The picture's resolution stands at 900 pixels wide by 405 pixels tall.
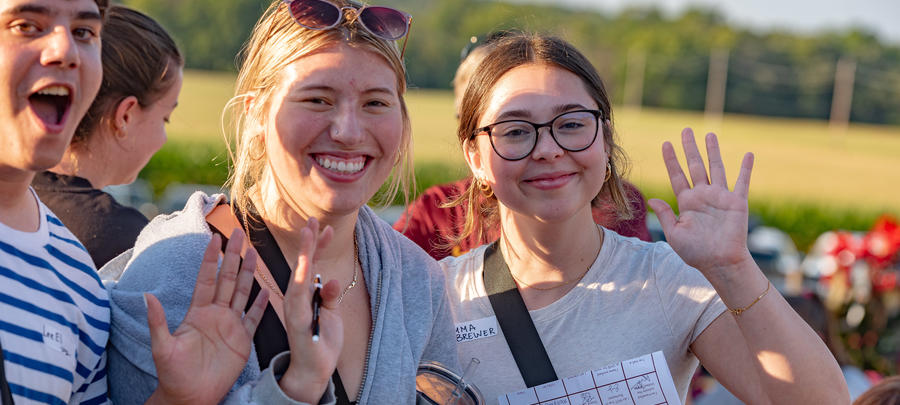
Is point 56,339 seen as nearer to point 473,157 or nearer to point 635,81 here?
point 473,157

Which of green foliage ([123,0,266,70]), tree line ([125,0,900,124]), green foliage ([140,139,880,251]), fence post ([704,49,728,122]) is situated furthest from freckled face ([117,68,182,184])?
fence post ([704,49,728,122])

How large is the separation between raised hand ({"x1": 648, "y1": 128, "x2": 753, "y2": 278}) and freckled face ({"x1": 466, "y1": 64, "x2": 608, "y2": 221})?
280mm

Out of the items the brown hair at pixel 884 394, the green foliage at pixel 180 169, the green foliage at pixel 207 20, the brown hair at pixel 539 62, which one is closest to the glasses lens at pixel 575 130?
the brown hair at pixel 539 62

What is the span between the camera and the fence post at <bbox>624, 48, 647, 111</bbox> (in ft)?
212

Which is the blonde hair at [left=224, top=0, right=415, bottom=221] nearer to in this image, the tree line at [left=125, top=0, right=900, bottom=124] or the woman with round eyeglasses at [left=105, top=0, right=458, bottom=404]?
the woman with round eyeglasses at [left=105, top=0, right=458, bottom=404]

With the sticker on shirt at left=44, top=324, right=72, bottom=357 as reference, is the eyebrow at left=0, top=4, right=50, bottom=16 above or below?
above

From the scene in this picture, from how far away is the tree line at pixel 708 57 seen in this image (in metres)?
56.3

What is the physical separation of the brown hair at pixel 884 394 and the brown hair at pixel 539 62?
1.04 metres

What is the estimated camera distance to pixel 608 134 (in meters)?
2.93

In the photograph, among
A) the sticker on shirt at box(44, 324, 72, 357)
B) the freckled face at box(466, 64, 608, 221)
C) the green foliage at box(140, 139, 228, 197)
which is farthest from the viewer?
the green foliage at box(140, 139, 228, 197)

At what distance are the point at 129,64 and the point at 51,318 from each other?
1.43m

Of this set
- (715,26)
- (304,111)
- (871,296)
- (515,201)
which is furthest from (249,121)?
(715,26)

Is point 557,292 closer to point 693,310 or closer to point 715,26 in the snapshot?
point 693,310

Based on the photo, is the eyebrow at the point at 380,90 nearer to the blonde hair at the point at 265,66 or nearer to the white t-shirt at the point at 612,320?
the blonde hair at the point at 265,66
